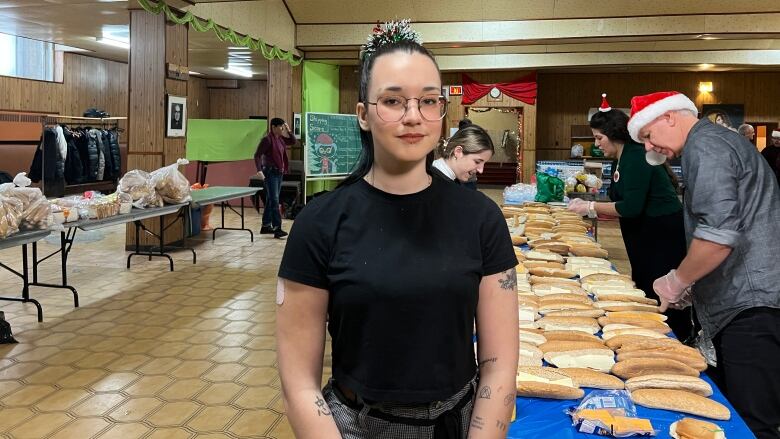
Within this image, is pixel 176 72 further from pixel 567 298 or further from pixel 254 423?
pixel 567 298

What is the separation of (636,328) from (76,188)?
12791mm

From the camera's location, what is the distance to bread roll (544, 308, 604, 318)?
249cm

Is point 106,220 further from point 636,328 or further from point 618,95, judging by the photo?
point 618,95

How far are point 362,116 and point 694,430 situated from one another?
1104mm

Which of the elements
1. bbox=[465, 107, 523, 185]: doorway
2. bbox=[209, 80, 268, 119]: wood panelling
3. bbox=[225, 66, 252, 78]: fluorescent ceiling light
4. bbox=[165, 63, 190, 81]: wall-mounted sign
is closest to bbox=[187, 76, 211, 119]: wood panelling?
bbox=[209, 80, 268, 119]: wood panelling

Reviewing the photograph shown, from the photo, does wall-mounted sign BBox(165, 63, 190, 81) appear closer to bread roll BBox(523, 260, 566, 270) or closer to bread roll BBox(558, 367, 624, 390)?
bread roll BBox(523, 260, 566, 270)

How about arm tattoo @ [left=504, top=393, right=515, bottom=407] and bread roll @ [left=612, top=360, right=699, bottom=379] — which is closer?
arm tattoo @ [left=504, top=393, right=515, bottom=407]

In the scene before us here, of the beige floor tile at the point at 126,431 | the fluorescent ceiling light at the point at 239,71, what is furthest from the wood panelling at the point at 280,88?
the beige floor tile at the point at 126,431

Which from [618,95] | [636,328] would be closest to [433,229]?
[636,328]

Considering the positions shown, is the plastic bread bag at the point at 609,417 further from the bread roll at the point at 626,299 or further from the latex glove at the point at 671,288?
the bread roll at the point at 626,299

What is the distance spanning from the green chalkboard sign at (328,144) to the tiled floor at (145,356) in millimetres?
3240

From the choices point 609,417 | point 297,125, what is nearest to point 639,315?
point 609,417

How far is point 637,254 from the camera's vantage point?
3.83 m

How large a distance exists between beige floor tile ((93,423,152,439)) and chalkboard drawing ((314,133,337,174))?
7.07 metres
